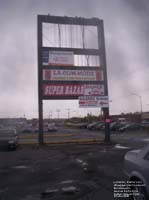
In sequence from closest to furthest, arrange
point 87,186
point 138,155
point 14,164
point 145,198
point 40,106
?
point 145,198 < point 138,155 < point 87,186 < point 14,164 < point 40,106

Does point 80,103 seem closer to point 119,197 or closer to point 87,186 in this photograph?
point 87,186

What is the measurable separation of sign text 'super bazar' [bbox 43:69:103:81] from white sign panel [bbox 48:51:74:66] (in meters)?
0.63

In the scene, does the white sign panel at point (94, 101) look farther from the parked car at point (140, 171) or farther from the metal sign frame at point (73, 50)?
the parked car at point (140, 171)

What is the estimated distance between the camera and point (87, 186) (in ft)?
23.1

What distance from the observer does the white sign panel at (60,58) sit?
20.8 m

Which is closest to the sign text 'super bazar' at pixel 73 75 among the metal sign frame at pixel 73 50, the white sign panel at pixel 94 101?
the metal sign frame at pixel 73 50

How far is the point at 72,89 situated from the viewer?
2066 centimetres

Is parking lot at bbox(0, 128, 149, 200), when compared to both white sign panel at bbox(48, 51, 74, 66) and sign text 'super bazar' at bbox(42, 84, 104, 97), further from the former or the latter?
white sign panel at bbox(48, 51, 74, 66)

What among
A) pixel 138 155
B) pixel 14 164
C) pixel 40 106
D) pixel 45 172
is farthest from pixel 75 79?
pixel 138 155

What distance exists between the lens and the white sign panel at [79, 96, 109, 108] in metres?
20.7

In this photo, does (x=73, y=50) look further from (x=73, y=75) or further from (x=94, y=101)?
(x=94, y=101)

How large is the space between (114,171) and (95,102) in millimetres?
12374

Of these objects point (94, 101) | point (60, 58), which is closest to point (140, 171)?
point (94, 101)

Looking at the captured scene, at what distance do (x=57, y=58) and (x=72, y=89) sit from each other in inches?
116
